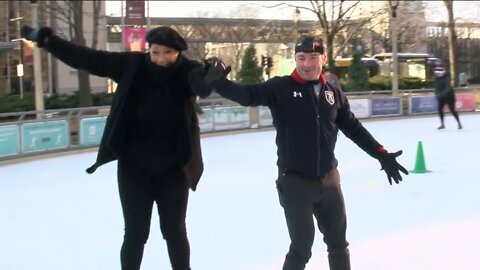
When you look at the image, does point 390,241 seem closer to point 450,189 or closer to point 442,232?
→ point 442,232

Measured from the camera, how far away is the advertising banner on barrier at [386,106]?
19.0m

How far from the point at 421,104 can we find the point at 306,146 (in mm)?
17715

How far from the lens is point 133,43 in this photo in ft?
59.5

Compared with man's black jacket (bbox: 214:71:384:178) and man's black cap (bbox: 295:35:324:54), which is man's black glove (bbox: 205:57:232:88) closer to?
man's black jacket (bbox: 214:71:384:178)

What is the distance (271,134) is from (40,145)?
18.7 feet

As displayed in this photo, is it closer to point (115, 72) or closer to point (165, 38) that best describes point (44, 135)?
point (115, 72)

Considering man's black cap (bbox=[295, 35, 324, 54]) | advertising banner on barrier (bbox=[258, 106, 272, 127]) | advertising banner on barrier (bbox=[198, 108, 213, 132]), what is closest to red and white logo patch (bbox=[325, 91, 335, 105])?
man's black cap (bbox=[295, 35, 324, 54])

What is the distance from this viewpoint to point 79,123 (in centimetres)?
1225

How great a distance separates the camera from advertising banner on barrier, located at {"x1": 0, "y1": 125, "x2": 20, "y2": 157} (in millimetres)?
10500

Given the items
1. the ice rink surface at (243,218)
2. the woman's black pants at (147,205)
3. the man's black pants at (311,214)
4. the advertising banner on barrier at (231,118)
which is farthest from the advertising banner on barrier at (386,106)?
the woman's black pants at (147,205)

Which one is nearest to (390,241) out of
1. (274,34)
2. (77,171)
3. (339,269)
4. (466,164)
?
(339,269)

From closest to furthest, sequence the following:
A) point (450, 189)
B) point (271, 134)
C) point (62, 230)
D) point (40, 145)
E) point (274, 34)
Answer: point (62, 230) → point (450, 189) → point (40, 145) → point (271, 134) → point (274, 34)

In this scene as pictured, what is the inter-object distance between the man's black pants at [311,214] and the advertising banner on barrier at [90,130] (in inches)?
378

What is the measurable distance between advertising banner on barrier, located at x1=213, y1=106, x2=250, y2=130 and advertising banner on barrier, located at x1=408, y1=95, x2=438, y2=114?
6134 mm
